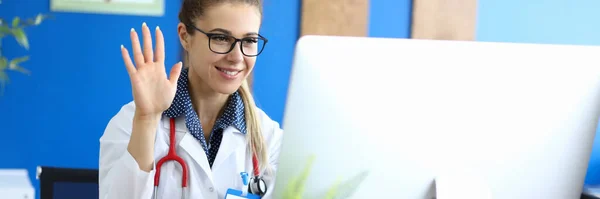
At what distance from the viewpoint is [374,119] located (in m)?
1.00

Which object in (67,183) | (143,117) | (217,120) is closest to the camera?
(143,117)

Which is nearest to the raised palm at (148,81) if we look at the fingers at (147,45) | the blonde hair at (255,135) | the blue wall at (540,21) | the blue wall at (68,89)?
the fingers at (147,45)

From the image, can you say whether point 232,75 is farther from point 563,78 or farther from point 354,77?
point 563,78

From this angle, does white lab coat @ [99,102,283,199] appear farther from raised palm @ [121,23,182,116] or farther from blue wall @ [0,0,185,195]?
blue wall @ [0,0,185,195]

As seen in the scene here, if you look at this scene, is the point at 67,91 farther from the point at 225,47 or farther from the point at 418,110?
the point at 418,110

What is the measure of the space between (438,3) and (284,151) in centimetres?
242

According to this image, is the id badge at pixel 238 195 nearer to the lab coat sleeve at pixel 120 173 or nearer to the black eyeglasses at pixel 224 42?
the lab coat sleeve at pixel 120 173

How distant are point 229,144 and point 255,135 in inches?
3.3

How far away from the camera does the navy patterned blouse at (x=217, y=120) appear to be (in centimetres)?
171

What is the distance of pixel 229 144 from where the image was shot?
5.78ft

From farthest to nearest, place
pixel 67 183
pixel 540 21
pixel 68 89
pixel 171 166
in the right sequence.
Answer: pixel 540 21
pixel 68 89
pixel 67 183
pixel 171 166

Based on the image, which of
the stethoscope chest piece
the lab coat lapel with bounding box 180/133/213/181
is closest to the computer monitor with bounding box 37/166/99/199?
the lab coat lapel with bounding box 180/133/213/181

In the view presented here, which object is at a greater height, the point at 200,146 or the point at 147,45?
the point at 147,45

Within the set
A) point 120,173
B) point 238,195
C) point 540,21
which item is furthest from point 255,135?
point 540,21
